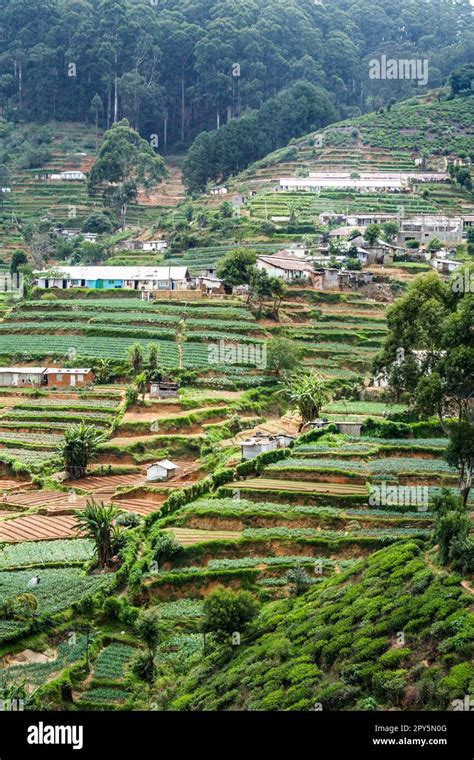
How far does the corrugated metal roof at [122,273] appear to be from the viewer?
7639cm

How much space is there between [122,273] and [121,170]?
28688mm

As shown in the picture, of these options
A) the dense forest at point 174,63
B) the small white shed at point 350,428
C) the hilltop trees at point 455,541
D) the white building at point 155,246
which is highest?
the dense forest at point 174,63

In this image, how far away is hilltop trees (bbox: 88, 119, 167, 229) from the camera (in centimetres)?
10338

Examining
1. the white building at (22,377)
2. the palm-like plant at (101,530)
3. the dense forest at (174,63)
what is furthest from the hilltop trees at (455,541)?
the dense forest at (174,63)

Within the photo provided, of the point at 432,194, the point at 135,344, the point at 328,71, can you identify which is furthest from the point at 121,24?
the point at 135,344

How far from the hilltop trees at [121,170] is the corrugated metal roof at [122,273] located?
76.5 feet

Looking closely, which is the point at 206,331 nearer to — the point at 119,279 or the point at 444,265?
the point at 119,279

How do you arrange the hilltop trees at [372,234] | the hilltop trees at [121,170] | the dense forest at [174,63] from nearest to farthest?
the hilltop trees at [372,234] → the hilltop trees at [121,170] → the dense forest at [174,63]

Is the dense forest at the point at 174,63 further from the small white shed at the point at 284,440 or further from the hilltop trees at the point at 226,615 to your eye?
the hilltop trees at the point at 226,615

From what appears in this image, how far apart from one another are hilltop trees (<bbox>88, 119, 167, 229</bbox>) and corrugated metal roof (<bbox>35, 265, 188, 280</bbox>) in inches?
918

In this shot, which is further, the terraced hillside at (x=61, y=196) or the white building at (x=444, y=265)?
the terraced hillside at (x=61, y=196)

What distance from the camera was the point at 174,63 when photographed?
134 m
